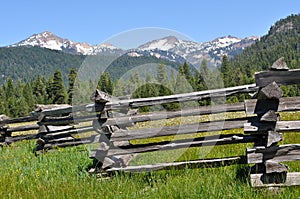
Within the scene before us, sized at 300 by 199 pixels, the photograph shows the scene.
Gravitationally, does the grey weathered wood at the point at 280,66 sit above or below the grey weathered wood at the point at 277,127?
above

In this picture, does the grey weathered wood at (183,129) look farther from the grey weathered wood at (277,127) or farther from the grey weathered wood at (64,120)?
the grey weathered wood at (64,120)

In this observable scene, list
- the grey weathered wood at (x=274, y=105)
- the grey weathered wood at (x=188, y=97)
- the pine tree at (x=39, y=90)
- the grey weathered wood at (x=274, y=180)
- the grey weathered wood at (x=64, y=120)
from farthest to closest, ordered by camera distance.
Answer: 1. the pine tree at (x=39, y=90)
2. the grey weathered wood at (x=64, y=120)
3. the grey weathered wood at (x=188, y=97)
4. the grey weathered wood at (x=274, y=105)
5. the grey weathered wood at (x=274, y=180)


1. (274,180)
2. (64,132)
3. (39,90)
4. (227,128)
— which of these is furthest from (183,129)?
(39,90)

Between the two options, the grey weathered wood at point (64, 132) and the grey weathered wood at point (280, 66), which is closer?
the grey weathered wood at point (280, 66)

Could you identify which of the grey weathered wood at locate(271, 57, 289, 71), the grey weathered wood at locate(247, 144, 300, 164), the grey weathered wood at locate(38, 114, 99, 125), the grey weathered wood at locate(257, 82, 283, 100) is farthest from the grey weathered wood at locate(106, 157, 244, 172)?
the grey weathered wood at locate(38, 114, 99, 125)

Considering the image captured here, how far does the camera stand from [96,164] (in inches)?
272

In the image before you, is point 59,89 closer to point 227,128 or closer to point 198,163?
point 198,163

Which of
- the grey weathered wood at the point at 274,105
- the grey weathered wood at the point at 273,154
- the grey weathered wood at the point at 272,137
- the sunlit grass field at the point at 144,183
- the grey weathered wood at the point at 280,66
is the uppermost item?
the grey weathered wood at the point at 280,66

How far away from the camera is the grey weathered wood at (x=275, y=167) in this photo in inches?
208

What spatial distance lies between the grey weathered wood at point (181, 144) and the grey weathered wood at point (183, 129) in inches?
7.5

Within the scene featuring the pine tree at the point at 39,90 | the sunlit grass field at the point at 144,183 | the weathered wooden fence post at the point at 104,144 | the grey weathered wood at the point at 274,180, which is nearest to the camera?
the sunlit grass field at the point at 144,183

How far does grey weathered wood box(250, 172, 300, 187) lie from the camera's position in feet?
17.0

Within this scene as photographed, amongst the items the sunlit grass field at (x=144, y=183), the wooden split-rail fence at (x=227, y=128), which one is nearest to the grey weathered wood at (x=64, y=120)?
the wooden split-rail fence at (x=227, y=128)

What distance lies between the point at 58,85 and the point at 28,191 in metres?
72.7
